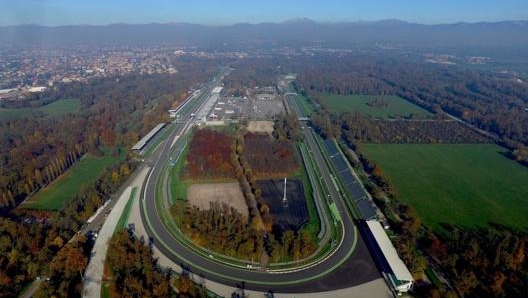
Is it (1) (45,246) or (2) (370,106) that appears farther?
(2) (370,106)

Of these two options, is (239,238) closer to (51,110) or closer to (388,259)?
(388,259)

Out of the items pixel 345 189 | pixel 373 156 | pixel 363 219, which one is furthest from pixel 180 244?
pixel 373 156

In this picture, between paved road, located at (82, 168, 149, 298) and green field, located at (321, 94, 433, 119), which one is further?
green field, located at (321, 94, 433, 119)

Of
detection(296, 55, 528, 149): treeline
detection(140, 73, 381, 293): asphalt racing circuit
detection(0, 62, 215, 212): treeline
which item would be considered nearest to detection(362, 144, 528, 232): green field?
detection(140, 73, 381, 293): asphalt racing circuit

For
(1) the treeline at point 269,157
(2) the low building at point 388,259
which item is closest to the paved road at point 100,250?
(1) the treeline at point 269,157

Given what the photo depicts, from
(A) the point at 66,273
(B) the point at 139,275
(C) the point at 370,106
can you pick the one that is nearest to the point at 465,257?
(B) the point at 139,275

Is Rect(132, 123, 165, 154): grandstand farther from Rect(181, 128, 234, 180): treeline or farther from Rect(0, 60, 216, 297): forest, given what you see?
Rect(181, 128, 234, 180): treeline
